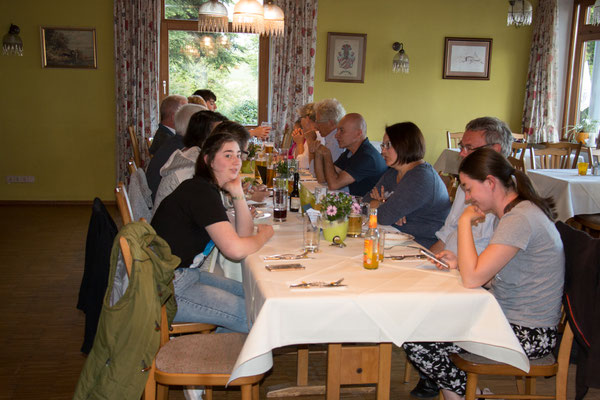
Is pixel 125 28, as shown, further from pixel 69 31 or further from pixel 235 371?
pixel 235 371

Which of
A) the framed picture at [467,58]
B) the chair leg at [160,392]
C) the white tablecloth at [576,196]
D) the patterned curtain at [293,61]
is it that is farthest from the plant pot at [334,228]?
the framed picture at [467,58]

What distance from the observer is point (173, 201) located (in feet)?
8.03

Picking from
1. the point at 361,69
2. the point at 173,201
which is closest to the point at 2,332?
the point at 173,201

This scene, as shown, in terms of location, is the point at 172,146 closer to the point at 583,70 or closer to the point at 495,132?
the point at 495,132

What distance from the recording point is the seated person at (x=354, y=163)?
4059 mm

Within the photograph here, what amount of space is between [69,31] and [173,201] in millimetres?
5190

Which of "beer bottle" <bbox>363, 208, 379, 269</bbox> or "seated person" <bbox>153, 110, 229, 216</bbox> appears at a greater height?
"seated person" <bbox>153, 110, 229, 216</bbox>

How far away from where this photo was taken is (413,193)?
292 cm

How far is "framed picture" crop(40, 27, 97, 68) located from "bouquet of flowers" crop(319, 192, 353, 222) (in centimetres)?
525

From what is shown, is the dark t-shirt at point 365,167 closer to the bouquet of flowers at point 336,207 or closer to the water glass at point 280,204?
the water glass at point 280,204

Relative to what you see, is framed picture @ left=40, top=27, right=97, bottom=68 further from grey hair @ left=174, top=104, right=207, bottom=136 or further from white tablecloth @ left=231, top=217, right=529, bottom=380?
white tablecloth @ left=231, top=217, right=529, bottom=380

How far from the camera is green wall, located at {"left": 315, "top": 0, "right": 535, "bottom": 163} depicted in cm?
712

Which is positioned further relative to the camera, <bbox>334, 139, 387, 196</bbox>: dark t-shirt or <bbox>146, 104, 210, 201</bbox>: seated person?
<bbox>146, 104, 210, 201</bbox>: seated person

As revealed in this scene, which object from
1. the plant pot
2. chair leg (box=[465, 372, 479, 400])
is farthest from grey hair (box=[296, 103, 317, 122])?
chair leg (box=[465, 372, 479, 400])
